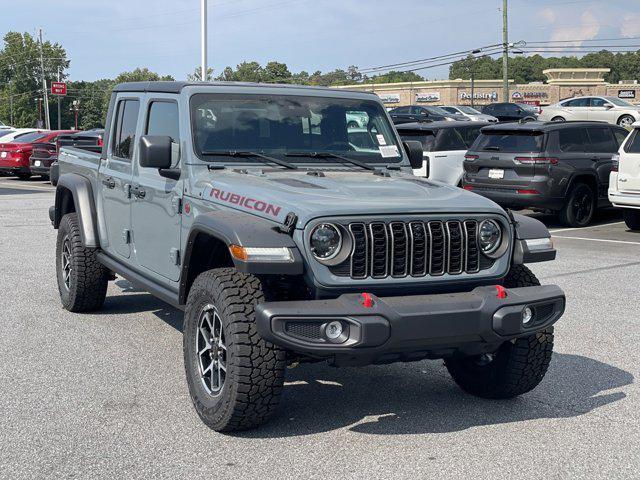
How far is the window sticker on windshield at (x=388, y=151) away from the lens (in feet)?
21.9

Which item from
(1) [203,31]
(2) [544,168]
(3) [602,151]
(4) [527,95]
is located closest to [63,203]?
(2) [544,168]

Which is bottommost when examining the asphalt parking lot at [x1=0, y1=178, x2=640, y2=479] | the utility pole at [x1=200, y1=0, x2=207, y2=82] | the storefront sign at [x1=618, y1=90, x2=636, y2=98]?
the asphalt parking lot at [x1=0, y1=178, x2=640, y2=479]

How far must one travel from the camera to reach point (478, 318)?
4.85 meters

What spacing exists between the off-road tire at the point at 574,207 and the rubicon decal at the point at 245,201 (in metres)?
11.2

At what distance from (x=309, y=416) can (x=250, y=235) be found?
1272 mm

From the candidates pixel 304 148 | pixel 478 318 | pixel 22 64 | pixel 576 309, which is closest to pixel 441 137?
pixel 576 309

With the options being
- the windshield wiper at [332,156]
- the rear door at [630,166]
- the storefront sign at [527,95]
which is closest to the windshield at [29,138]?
the rear door at [630,166]

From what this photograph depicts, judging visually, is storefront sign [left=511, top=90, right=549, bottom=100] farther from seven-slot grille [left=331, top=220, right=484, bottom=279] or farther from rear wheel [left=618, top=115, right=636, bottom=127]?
seven-slot grille [left=331, top=220, right=484, bottom=279]

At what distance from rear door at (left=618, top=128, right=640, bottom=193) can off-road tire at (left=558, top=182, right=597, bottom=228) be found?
3.59ft

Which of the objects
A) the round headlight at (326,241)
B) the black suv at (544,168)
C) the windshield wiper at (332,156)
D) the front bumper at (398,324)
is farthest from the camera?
the black suv at (544,168)

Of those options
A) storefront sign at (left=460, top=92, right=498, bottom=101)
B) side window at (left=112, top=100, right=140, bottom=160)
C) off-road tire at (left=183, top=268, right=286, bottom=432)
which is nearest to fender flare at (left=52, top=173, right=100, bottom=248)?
side window at (left=112, top=100, right=140, bottom=160)

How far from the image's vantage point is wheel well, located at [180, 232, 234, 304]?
18.1ft

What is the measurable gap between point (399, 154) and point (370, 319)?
2.39 meters

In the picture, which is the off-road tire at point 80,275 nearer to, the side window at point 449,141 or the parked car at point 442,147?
the parked car at point 442,147
